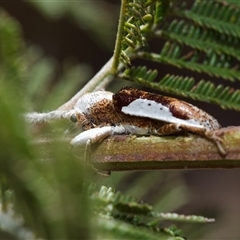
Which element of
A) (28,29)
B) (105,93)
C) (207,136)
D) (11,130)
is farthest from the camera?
(28,29)

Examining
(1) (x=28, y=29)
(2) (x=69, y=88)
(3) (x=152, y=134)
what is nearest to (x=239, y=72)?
(3) (x=152, y=134)

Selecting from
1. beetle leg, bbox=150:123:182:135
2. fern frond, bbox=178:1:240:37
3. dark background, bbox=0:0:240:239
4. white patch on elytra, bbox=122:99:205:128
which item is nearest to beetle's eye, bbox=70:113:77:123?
white patch on elytra, bbox=122:99:205:128

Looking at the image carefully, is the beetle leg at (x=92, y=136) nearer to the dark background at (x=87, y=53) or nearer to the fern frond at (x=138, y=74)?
the fern frond at (x=138, y=74)

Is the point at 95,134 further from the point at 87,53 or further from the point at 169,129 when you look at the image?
the point at 87,53

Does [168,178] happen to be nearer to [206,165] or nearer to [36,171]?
[206,165]

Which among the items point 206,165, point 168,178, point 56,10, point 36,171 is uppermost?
point 36,171

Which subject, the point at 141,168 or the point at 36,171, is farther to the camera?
the point at 141,168
